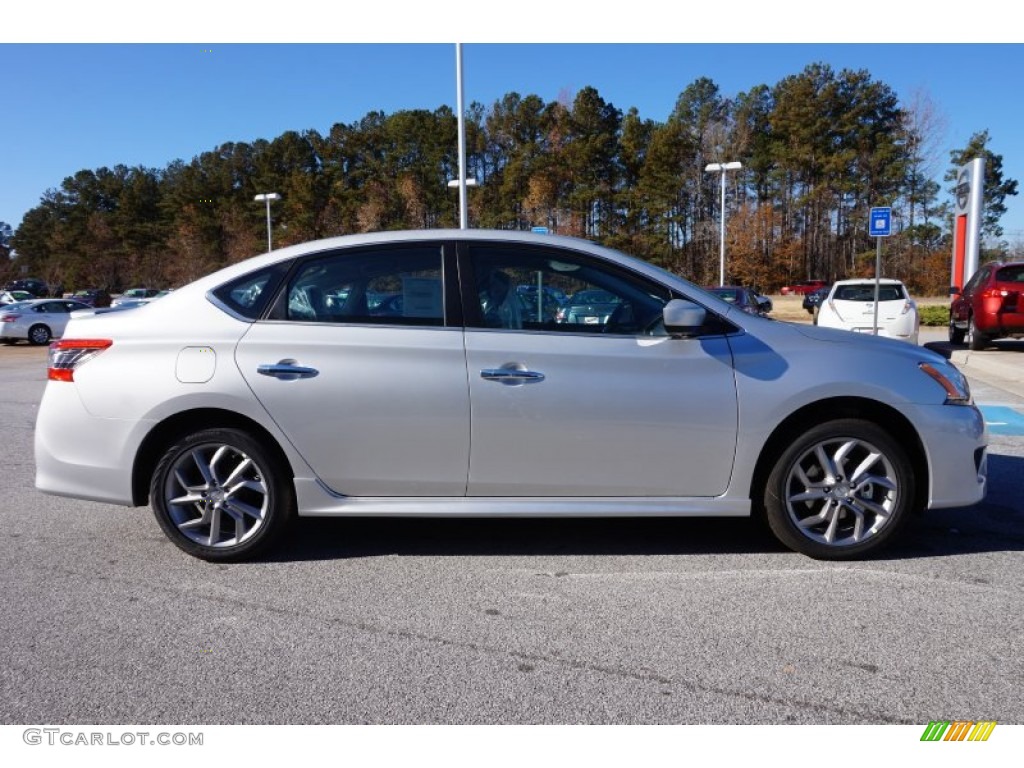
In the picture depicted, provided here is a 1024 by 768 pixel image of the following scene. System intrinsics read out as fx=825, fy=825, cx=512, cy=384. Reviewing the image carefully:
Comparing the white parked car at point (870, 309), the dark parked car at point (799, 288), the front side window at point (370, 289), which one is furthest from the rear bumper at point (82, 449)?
the dark parked car at point (799, 288)

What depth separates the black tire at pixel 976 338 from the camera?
15.1 m

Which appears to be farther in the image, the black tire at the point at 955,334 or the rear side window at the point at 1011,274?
the black tire at the point at 955,334

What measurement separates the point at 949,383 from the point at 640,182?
58366 millimetres

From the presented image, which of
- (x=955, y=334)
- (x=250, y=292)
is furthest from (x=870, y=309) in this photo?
(x=250, y=292)

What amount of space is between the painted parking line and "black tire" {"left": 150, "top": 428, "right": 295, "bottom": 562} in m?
6.89

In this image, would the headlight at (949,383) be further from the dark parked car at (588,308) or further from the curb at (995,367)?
the curb at (995,367)

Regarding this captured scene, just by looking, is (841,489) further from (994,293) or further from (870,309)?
(870,309)

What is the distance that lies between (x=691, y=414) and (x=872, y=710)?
1615mm

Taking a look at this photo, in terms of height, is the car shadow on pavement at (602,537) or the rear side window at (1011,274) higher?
the rear side window at (1011,274)

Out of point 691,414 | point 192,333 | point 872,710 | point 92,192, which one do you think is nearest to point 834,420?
point 691,414

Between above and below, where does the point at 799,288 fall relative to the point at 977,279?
below

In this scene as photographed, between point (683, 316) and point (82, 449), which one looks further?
point (82, 449)

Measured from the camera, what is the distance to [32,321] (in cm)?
2542

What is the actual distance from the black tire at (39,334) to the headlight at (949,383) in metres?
27.1
